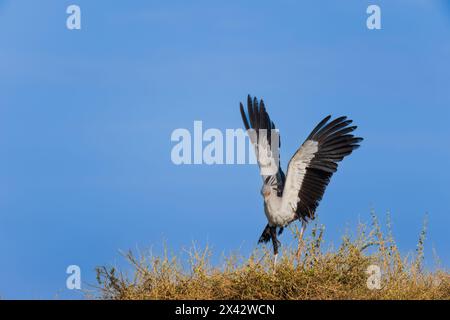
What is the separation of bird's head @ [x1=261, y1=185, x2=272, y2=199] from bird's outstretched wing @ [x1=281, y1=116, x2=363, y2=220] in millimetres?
227

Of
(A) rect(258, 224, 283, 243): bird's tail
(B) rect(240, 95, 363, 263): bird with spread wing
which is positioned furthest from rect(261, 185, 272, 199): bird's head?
(A) rect(258, 224, 283, 243): bird's tail

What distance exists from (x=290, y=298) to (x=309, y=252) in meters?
0.73

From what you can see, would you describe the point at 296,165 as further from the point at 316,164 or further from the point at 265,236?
the point at 265,236

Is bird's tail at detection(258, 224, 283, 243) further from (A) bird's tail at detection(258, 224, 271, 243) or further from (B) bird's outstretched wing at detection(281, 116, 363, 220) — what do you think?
(B) bird's outstretched wing at detection(281, 116, 363, 220)

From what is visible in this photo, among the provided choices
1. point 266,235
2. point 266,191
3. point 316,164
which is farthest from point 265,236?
point 316,164

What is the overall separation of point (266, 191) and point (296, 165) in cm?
49

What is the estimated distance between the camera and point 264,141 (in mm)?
8711

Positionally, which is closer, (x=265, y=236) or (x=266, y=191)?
(x=266, y=191)

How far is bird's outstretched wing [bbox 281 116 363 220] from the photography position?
28.7 ft

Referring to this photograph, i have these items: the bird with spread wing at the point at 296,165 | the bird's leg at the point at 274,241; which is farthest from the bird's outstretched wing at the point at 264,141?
the bird's leg at the point at 274,241

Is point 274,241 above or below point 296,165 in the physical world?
below

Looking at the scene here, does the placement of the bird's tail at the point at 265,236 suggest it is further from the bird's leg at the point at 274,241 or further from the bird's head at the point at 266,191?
the bird's head at the point at 266,191

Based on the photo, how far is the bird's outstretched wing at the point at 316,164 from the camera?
8734 millimetres

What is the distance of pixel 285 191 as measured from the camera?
344 inches
